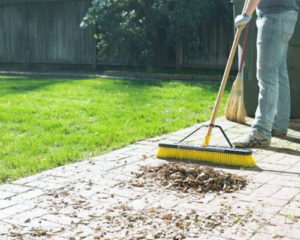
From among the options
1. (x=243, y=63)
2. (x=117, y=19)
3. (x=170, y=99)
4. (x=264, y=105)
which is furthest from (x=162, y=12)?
(x=264, y=105)

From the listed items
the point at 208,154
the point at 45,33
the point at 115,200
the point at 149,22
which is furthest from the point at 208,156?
the point at 45,33

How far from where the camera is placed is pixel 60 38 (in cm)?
1509

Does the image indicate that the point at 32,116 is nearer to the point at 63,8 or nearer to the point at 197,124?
the point at 197,124

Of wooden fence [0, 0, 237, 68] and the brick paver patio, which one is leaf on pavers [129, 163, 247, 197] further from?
wooden fence [0, 0, 237, 68]

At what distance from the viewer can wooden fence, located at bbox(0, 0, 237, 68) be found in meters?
12.9

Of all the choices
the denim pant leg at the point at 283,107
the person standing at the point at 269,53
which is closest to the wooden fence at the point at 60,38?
the denim pant leg at the point at 283,107

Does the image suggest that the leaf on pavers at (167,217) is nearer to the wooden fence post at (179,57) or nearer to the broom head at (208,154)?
the broom head at (208,154)

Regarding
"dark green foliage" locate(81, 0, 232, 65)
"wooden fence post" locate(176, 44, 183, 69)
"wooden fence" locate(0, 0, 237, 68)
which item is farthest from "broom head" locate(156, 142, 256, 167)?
"wooden fence post" locate(176, 44, 183, 69)

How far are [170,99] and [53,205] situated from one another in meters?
5.06

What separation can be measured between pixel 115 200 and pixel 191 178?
2.12 ft

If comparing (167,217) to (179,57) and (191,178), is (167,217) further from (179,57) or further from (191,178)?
(179,57)

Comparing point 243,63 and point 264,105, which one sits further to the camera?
point 243,63

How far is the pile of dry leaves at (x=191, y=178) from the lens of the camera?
3.79m

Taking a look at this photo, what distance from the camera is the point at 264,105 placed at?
201 inches
